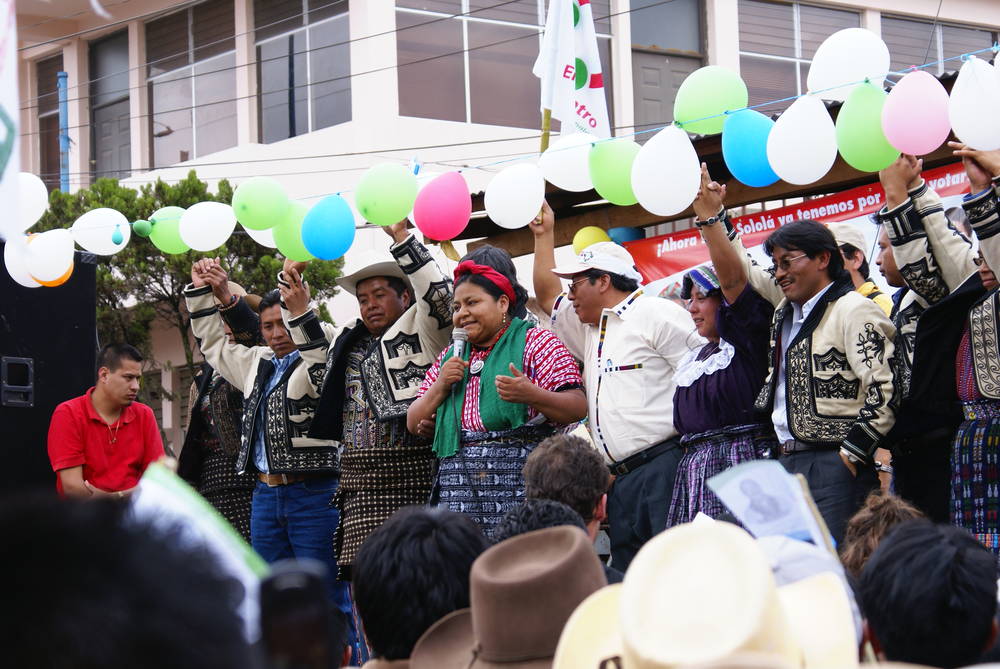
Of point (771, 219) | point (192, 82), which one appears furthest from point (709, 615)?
point (192, 82)

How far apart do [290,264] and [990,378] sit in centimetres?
326

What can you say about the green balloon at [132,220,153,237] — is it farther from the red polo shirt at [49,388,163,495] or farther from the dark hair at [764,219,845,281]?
the dark hair at [764,219,845,281]

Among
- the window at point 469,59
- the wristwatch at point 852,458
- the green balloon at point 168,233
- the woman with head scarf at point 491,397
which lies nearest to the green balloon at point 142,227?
the green balloon at point 168,233

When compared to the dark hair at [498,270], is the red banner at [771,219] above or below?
above

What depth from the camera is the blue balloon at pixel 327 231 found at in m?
5.56

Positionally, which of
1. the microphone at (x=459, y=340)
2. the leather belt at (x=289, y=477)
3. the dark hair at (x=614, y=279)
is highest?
the dark hair at (x=614, y=279)

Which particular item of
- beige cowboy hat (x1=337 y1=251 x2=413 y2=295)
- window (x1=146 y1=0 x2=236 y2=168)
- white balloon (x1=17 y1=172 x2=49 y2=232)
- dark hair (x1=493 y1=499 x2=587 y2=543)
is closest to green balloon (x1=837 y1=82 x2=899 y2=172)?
dark hair (x1=493 y1=499 x2=587 y2=543)

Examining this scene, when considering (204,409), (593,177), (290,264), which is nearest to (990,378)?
(593,177)

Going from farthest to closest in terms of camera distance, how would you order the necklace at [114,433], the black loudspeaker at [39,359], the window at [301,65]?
the window at [301,65] < the necklace at [114,433] < the black loudspeaker at [39,359]

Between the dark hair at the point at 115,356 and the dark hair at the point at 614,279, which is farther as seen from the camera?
the dark hair at the point at 115,356

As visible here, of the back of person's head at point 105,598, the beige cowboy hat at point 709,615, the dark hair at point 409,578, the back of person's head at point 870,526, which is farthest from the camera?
the back of person's head at point 870,526

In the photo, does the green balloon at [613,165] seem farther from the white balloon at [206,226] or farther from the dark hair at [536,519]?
the dark hair at [536,519]

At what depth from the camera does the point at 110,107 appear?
723 inches

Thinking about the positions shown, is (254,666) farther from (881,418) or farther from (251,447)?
(251,447)
